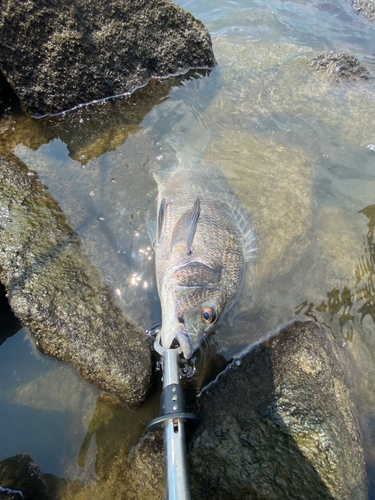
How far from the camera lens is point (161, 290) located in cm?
302

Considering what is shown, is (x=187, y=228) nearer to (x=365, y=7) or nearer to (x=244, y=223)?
(x=244, y=223)

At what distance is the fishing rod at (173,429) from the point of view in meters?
1.70

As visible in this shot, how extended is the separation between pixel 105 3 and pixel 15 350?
5094 mm

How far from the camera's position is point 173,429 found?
6.31ft

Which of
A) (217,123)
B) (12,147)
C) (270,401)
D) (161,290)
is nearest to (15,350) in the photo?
(161,290)

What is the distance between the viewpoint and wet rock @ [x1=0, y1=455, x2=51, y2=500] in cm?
213

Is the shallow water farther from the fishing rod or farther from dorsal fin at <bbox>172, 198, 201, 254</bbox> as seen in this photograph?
the fishing rod

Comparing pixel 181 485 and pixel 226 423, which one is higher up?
pixel 181 485

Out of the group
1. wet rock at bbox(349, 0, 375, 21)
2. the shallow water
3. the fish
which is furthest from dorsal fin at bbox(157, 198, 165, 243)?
wet rock at bbox(349, 0, 375, 21)

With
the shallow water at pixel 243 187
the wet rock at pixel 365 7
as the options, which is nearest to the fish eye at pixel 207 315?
the shallow water at pixel 243 187

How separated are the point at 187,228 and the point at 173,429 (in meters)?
1.94

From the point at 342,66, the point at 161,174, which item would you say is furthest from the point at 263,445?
the point at 342,66

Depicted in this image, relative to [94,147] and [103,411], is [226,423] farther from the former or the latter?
[94,147]

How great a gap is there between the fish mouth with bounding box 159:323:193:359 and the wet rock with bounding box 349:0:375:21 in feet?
31.7
